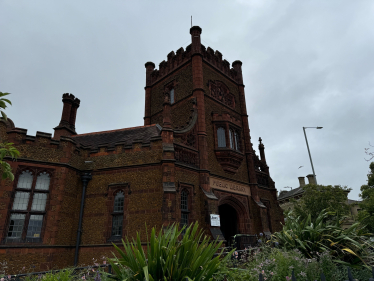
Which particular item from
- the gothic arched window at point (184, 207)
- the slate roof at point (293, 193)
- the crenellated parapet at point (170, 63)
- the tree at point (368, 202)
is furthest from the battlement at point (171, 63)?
the slate roof at point (293, 193)

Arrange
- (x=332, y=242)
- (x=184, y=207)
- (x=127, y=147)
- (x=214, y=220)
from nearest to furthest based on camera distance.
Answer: (x=332, y=242), (x=184, y=207), (x=214, y=220), (x=127, y=147)

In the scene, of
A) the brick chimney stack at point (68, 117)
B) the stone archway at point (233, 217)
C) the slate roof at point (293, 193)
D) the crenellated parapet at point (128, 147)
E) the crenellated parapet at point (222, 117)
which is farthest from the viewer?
the slate roof at point (293, 193)

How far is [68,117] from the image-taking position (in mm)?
19031

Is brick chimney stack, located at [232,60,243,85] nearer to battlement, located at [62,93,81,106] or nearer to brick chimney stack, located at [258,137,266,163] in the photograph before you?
brick chimney stack, located at [258,137,266,163]

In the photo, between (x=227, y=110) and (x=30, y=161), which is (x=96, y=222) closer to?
(x=30, y=161)

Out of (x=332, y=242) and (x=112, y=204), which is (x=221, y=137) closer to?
(x=112, y=204)

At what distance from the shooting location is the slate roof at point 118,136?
16422mm

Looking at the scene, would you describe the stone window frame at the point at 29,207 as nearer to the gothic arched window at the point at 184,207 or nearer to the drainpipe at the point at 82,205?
the drainpipe at the point at 82,205

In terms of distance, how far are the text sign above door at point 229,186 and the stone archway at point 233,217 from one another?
22.9 inches

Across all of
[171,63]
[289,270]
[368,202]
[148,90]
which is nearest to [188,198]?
[289,270]

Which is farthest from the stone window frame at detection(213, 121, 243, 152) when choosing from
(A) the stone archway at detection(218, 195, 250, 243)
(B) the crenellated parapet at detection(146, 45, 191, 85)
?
(B) the crenellated parapet at detection(146, 45, 191, 85)

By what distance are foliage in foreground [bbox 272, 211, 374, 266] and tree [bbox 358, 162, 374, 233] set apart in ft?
55.1

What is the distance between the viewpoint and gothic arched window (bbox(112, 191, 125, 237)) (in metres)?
12.5

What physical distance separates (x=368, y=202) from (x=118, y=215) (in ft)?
68.5
